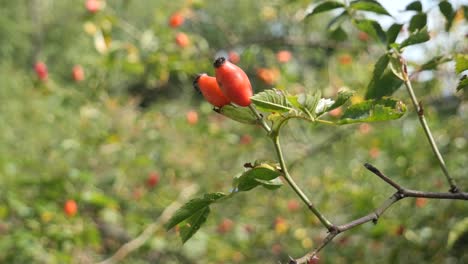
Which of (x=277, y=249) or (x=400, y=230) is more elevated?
(x=277, y=249)

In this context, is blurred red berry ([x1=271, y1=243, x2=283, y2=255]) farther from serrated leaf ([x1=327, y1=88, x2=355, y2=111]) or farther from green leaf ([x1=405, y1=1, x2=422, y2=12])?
serrated leaf ([x1=327, y1=88, x2=355, y2=111])

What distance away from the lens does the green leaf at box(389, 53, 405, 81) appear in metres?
0.74

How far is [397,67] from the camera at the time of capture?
2.46 feet

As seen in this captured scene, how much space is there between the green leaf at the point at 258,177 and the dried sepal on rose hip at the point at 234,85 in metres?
0.07

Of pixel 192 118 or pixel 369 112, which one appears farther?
pixel 192 118

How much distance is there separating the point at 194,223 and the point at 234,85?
177mm

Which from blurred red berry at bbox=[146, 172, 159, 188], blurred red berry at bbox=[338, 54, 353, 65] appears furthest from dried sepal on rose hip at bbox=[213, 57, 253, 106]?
blurred red berry at bbox=[146, 172, 159, 188]

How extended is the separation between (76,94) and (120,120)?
43.7 inches

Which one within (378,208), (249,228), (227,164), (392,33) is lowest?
(378,208)

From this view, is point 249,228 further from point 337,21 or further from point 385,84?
point 385,84

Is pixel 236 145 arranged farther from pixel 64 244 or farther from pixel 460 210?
pixel 460 210

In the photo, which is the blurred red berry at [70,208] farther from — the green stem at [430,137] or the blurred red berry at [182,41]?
the green stem at [430,137]

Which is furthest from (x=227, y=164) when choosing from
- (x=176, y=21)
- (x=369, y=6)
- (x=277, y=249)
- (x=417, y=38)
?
(x=417, y=38)

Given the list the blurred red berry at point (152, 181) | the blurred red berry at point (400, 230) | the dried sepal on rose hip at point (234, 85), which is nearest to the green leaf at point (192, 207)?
the dried sepal on rose hip at point (234, 85)
